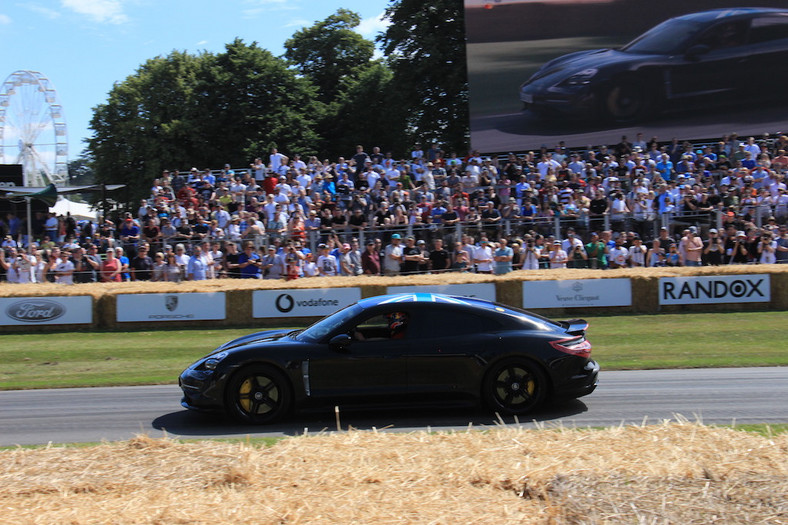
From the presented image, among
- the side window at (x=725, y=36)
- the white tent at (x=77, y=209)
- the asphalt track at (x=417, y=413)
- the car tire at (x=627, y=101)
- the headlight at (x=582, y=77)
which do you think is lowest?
the asphalt track at (x=417, y=413)

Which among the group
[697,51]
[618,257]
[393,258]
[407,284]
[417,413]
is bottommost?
[417,413]

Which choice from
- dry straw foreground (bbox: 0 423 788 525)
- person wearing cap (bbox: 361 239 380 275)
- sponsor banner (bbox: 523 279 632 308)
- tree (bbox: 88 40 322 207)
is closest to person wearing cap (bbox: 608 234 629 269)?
sponsor banner (bbox: 523 279 632 308)

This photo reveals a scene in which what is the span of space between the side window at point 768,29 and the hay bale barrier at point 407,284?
13916 millimetres

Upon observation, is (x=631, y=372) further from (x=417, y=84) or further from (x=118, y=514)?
(x=417, y=84)

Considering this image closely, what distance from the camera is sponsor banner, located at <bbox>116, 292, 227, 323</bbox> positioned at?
17031 millimetres

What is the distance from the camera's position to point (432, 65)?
122 ft

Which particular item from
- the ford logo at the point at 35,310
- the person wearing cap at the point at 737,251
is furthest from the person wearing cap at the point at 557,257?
the ford logo at the point at 35,310

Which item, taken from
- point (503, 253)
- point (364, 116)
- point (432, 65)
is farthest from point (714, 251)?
point (364, 116)

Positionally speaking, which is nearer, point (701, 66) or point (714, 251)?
point (714, 251)

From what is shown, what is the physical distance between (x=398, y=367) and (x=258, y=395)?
1.60m

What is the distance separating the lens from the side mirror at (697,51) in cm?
2680

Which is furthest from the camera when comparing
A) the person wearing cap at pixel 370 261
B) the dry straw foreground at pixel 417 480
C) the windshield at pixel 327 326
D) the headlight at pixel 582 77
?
the headlight at pixel 582 77

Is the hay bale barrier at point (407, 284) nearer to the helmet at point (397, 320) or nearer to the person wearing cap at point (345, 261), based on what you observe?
the person wearing cap at point (345, 261)

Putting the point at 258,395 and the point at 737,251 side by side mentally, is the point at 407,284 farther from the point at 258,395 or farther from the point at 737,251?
the point at 258,395
